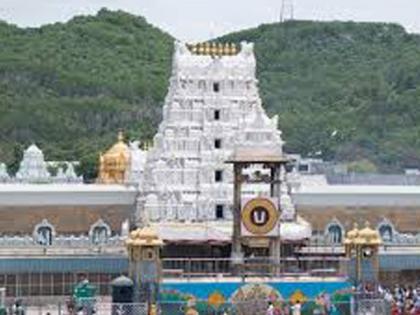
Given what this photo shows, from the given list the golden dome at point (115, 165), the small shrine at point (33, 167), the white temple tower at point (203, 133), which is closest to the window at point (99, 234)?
the white temple tower at point (203, 133)

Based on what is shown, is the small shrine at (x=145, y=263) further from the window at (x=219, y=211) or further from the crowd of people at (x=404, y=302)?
the window at (x=219, y=211)

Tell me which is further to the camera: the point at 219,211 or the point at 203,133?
the point at 203,133

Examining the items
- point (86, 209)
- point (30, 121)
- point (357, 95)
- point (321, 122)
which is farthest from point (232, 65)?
point (357, 95)

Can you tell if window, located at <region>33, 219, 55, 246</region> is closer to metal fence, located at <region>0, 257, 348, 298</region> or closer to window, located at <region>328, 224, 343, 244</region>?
metal fence, located at <region>0, 257, 348, 298</region>

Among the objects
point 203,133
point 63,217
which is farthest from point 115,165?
point 203,133

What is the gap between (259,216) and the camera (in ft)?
144

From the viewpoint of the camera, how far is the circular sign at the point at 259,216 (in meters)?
43.7

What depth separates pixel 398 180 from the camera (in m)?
76.7

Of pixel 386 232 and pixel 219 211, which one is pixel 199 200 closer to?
pixel 219 211

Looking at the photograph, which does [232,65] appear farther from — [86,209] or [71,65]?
[71,65]

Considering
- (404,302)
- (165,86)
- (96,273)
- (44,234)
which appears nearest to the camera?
(404,302)

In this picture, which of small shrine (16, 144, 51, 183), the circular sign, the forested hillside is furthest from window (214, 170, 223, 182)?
the forested hillside

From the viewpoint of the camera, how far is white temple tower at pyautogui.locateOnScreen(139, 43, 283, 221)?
163ft

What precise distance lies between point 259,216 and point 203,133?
7.81 m
